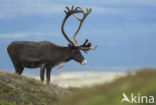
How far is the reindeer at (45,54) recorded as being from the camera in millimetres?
19531

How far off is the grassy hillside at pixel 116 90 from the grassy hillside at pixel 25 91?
7.97 m

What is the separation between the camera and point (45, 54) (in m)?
19.6

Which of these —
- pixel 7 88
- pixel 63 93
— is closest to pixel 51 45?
pixel 63 93

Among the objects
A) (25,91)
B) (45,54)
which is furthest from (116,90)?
(45,54)

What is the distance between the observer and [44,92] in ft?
53.3

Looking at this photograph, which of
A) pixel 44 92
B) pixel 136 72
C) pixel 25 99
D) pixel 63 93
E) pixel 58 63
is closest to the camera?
pixel 136 72

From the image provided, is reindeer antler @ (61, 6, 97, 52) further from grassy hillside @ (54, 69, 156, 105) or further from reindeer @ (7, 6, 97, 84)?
grassy hillside @ (54, 69, 156, 105)

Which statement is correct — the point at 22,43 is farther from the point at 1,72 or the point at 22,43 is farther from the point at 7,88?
the point at 7,88

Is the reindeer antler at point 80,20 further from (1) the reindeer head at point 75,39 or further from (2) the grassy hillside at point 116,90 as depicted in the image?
(2) the grassy hillside at point 116,90

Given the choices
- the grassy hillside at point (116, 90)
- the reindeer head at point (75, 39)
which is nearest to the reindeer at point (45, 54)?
the reindeer head at point (75, 39)

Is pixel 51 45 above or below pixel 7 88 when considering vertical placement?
above

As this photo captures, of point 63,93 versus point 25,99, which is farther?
point 63,93

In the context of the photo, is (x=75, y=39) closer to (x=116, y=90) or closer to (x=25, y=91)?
(x=25, y=91)

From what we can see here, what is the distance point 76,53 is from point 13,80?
4.36 metres
